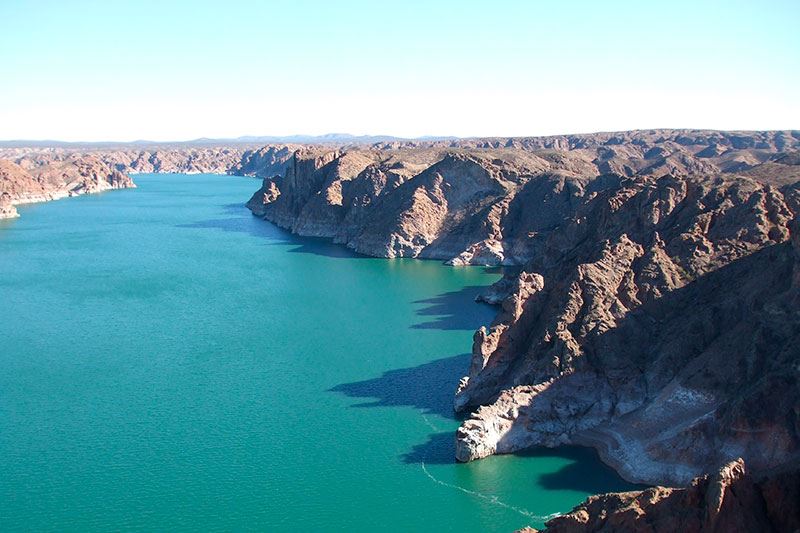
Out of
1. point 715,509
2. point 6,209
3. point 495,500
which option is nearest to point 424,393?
point 495,500

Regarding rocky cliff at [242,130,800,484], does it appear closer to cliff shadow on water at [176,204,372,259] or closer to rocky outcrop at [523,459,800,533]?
rocky outcrop at [523,459,800,533]

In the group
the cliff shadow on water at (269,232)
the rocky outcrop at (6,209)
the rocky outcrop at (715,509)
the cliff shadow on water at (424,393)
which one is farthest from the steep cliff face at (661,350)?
the rocky outcrop at (6,209)

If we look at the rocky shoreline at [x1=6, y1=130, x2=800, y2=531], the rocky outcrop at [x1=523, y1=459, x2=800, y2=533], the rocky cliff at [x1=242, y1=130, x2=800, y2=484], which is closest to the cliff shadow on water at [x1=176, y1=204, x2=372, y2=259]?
the rocky shoreline at [x1=6, y1=130, x2=800, y2=531]

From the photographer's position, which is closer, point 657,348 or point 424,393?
point 657,348

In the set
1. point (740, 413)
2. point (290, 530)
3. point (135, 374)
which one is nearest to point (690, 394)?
point (740, 413)

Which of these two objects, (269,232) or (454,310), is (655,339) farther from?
(269,232)

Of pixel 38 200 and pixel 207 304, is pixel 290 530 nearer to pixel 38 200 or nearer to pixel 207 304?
pixel 207 304
